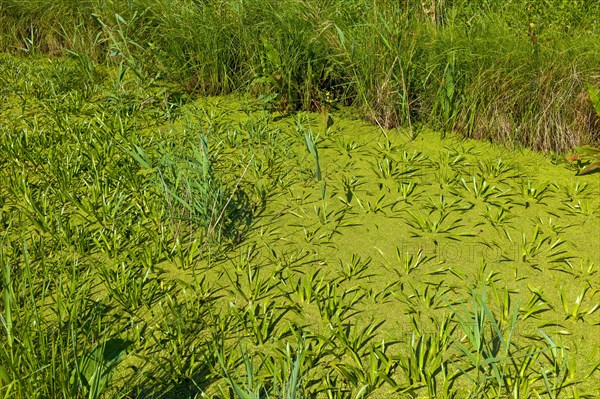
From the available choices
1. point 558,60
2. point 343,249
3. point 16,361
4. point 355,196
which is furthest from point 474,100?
point 16,361

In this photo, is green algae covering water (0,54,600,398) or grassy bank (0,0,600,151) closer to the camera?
green algae covering water (0,54,600,398)

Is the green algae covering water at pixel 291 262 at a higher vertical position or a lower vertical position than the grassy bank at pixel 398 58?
lower

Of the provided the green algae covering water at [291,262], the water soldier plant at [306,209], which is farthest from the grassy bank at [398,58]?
the green algae covering water at [291,262]

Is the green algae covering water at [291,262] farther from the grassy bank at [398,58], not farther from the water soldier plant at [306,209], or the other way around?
the grassy bank at [398,58]

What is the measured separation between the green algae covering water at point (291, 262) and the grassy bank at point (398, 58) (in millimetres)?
162

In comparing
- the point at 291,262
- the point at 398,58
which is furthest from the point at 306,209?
the point at 398,58

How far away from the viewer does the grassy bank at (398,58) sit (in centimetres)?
294

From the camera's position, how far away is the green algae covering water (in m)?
1.68

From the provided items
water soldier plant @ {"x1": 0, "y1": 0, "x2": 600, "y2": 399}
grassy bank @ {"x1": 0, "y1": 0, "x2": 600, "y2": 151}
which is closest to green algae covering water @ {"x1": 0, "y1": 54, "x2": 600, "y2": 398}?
water soldier plant @ {"x1": 0, "y1": 0, "x2": 600, "y2": 399}

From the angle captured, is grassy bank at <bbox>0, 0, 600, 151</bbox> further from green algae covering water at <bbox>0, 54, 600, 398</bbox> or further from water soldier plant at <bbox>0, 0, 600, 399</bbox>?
green algae covering water at <bbox>0, 54, 600, 398</bbox>

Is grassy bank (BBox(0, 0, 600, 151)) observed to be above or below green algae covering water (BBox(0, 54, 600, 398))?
above

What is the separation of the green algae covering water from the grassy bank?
162mm

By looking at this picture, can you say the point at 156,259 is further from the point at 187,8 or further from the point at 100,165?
the point at 187,8

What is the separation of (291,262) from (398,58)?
1.35 metres
